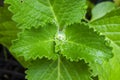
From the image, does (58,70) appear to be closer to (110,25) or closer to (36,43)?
(36,43)

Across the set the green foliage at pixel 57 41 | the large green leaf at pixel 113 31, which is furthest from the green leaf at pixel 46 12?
the large green leaf at pixel 113 31

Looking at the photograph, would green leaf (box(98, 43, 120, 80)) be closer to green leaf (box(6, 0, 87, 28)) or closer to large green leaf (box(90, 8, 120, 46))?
large green leaf (box(90, 8, 120, 46))

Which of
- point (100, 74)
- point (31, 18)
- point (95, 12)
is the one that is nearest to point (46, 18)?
point (31, 18)

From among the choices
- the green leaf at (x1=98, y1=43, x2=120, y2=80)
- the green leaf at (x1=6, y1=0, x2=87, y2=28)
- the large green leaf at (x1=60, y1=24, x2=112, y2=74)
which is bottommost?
the green leaf at (x1=98, y1=43, x2=120, y2=80)

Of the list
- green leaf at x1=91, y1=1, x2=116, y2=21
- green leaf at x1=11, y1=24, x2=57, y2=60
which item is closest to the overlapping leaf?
green leaf at x1=11, y1=24, x2=57, y2=60

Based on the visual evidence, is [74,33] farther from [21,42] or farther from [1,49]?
[1,49]
